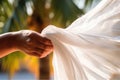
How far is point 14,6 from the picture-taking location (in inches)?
130

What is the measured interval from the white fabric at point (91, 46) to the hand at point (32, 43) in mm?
19

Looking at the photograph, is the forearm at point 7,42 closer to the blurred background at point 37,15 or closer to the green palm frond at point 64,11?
the green palm frond at point 64,11

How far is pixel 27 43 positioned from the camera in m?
0.85

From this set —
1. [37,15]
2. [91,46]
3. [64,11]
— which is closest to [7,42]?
[91,46]

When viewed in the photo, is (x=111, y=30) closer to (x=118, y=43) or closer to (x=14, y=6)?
(x=118, y=43)

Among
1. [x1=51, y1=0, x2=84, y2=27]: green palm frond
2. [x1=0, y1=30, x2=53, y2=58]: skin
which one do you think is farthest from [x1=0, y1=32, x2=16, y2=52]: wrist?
[x1=51, y1=0, x2=84, y2=27]: green palm frond

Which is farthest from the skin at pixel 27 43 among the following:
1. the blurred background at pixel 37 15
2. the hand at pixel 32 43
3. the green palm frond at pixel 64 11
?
the blurred background at pixel 37 15

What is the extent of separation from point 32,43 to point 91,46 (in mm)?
151

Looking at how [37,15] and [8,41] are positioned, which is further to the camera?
[37,15]

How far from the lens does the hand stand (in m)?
0.84

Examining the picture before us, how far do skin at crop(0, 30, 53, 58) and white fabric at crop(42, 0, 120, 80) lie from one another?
0.08ft

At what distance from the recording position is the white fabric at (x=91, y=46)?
2.72 feet

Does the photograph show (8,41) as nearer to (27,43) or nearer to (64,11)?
(27,43)

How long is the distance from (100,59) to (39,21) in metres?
2.53
